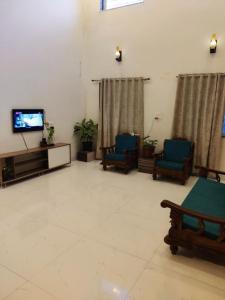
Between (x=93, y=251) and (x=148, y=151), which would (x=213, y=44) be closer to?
(x=148, y=151)

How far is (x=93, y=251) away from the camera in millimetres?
2285

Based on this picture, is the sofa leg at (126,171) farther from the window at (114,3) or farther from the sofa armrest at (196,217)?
the window at (114,3)

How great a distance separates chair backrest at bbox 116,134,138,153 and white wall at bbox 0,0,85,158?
1.33m

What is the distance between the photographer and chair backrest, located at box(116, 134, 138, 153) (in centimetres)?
515

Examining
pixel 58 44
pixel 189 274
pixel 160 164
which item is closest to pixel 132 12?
pixel 58 44

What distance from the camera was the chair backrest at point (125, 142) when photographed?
16.9ft

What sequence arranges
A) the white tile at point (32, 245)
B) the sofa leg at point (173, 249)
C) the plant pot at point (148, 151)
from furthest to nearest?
the plant pot at point (148, 151), the sofa leg at point (173, 249), the white tile at point (32, 245)

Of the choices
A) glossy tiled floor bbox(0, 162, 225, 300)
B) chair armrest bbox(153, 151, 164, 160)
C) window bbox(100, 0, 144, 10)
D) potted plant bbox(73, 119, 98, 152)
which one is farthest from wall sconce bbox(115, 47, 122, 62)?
glossy tiled floor bbox(0, 162, 225, 300)

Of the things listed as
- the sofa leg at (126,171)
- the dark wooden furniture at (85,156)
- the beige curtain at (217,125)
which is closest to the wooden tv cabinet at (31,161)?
the dark wooden furniture at (85,156)

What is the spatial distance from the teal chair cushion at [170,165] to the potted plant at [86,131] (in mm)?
2084

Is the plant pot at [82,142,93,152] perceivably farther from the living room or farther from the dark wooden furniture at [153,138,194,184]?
the dark wooden furniture at [153,138,194,184]

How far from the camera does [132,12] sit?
5070 mm

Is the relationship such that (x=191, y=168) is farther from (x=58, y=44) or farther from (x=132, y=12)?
(x=58, y=44)

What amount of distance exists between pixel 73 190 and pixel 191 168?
2.51 m
